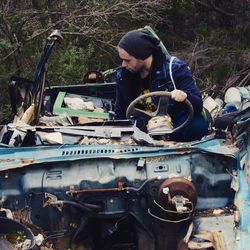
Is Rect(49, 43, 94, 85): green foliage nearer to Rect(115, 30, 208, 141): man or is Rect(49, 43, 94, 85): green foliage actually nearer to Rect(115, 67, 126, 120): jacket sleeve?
Rect(115, 67, 126, 120): jacket sleeve

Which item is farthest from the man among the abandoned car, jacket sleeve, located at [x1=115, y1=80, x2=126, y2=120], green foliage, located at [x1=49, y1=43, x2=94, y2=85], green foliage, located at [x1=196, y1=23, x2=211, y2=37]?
green foliage, located at [x1=196, y1=23, x2=211, y2=37]

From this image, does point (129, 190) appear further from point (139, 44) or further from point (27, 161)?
point (139, 44)

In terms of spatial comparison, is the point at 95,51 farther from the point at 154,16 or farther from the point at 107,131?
the point at 107,131

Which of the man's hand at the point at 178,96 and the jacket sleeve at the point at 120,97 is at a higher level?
the man's hand at the point at 178,96

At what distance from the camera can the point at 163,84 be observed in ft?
14.8

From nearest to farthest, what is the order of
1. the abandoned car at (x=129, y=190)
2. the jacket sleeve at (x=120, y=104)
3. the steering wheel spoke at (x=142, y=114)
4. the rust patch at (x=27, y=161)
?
the abandoned car at (x=129, y=190)
the rust patch at (x=27, y=161)
the steering wheel spoke at (x=142, y=114)
the jacket sleeve at (x=120, y=104)

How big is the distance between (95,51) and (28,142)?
5.69 m

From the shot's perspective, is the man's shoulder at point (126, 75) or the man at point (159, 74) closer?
the man at point (159, 74)

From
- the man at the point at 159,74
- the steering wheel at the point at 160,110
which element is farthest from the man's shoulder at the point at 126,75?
the steering wheel at the point at 160,110

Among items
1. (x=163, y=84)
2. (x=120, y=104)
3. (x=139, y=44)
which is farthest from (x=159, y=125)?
(x=120, y=104)

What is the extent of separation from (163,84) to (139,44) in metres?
0.38

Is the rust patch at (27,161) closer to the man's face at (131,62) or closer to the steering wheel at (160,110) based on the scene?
the steering wheel at (160,110)

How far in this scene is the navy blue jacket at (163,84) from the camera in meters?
4.39

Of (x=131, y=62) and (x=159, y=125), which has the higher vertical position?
(x=131, y=62)
